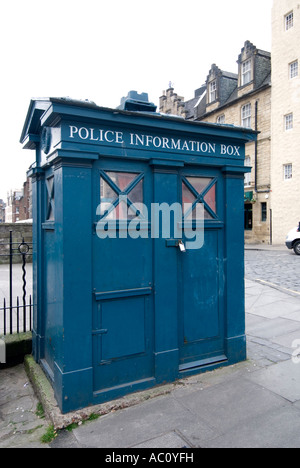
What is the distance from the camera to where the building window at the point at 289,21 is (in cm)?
2123

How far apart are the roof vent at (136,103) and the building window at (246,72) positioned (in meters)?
24.6

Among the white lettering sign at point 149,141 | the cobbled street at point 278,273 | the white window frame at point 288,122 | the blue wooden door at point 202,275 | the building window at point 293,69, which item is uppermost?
the building window at point 293,69

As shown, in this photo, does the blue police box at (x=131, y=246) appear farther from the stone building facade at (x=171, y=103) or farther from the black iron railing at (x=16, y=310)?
the stone building facade at (x=171, y=103)

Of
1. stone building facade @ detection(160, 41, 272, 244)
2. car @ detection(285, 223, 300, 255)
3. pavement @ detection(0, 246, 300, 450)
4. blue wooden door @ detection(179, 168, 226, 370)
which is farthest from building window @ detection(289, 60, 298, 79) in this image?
pavement @ detection(0, 246, 300, 450)

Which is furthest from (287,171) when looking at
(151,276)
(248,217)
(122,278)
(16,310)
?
(122,278)

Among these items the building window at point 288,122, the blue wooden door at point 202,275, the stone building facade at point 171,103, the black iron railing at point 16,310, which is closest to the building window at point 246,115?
the building window at point 288,122

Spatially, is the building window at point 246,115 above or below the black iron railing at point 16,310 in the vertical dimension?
above

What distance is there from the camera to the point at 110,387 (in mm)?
3395

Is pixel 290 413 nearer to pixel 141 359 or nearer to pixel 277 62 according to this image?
pixel 141 359

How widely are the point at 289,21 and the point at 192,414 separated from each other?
25.5 meters

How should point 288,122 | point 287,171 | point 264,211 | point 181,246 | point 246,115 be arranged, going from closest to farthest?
point 181,246 → point 288,122 → point 287,171 → point 264,211 → point 246,115

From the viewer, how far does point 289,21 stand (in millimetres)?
21500

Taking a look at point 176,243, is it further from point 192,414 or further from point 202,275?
point 192,414
